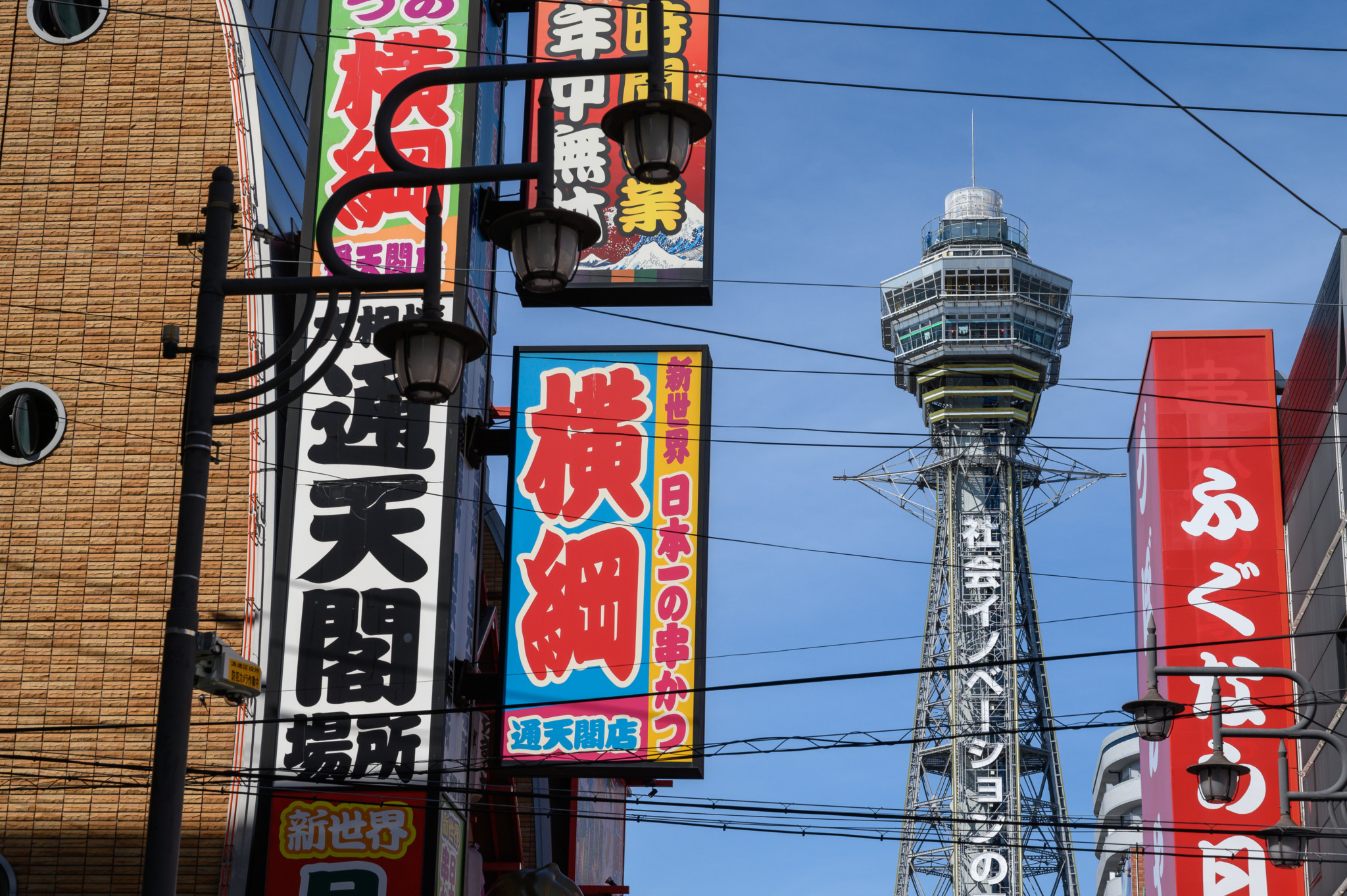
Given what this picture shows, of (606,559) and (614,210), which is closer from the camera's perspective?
(606,559)

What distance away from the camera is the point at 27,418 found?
2616cm

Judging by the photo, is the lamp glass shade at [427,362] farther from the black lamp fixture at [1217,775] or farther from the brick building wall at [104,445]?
the brick building wall at [104,445]

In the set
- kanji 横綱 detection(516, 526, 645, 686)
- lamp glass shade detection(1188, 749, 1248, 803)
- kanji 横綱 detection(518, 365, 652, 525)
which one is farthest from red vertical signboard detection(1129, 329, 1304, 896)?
kanji 横綱 detection(518, 365, 652, 525)

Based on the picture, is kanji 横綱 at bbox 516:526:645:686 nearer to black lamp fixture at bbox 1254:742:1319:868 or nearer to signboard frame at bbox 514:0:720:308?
signboard frame at bbox 514:0:720:308

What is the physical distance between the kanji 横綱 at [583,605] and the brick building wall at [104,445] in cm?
419

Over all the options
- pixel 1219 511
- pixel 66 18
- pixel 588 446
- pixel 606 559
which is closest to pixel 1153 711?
pixel 606 559

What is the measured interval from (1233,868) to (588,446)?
1417 centimetres

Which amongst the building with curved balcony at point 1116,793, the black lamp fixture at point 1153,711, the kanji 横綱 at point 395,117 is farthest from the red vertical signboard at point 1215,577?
the building with curved balcony at point 1116,793

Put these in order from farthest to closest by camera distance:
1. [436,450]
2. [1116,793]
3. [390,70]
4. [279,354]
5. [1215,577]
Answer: [1116,793], [1215,577], [390,70], [436,450], [279,354]

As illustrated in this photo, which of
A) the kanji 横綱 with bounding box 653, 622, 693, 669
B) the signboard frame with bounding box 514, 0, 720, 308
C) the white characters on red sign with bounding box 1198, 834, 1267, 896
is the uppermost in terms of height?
the signboard frame with bounding box 514, 0, 720, 308

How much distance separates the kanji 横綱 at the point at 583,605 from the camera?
25047 millimetres

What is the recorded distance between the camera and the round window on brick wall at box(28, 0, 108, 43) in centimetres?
2770

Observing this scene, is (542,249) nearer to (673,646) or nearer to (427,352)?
(427,352)

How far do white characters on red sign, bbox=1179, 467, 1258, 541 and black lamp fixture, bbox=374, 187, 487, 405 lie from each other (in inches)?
971
